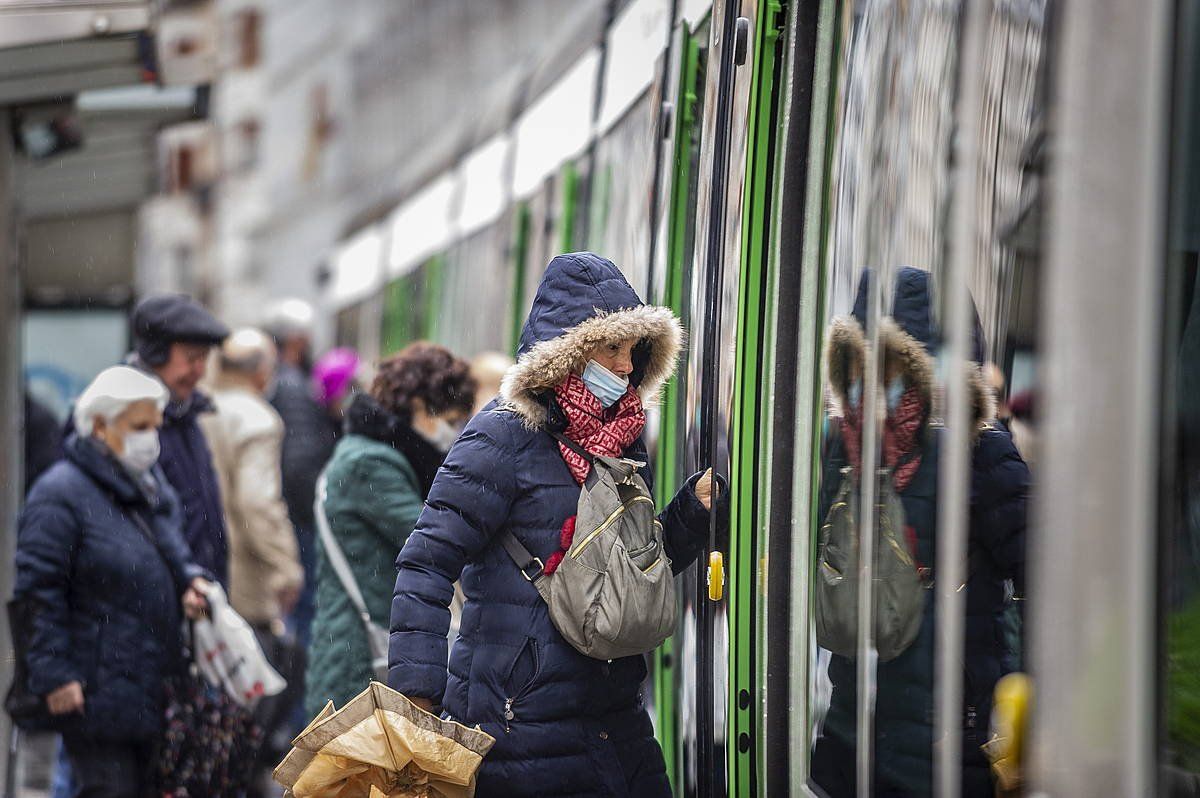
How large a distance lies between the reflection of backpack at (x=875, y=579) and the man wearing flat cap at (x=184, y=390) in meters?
3.14

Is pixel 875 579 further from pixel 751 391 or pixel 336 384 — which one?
pixel 336 384

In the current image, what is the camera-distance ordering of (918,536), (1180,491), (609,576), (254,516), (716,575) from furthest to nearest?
1. (254,516)
2. (716,575)
3. (609,576)
4. (918,536)
5. (1180,491)

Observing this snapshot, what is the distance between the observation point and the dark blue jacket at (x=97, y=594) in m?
5.45

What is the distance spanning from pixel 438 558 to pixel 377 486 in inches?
59.5

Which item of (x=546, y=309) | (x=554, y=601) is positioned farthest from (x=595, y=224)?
(x=554, y=601)

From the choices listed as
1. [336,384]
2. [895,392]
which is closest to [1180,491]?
[895,392]

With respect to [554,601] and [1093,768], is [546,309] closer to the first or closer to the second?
[554,601]

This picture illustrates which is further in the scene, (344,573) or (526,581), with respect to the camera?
(344,573)

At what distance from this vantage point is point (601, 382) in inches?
161

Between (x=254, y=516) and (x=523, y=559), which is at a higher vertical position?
(x=523, y=559)

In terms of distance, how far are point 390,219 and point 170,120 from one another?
6.35 m

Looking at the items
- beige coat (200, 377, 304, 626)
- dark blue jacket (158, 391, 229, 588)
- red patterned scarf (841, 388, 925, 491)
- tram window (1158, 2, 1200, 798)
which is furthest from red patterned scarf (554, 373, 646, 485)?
beige coat (200, 377, 304, 626)

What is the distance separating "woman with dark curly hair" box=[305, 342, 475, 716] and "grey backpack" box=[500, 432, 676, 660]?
4.71 ft

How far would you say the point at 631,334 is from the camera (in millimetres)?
4113
